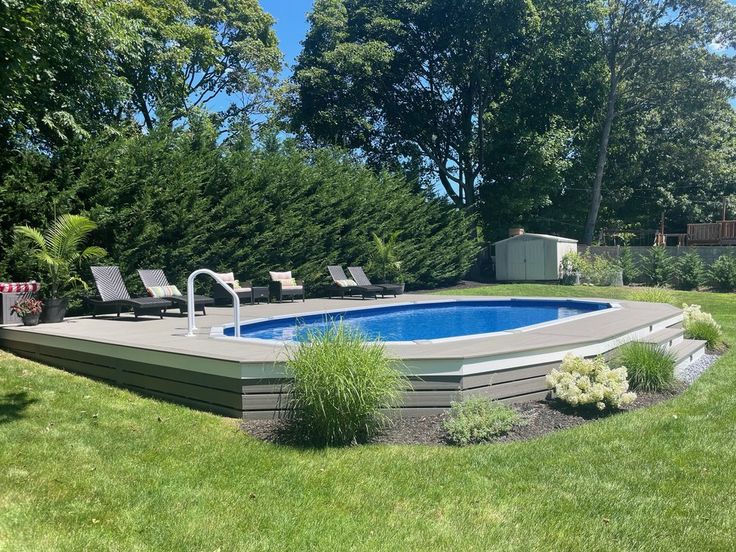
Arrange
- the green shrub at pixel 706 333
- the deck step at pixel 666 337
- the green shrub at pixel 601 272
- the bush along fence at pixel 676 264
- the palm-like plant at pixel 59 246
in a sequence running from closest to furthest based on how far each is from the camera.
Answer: the deck step at pixel 666 337 → the palm-like plant at pixel 59 246 → the green shrub at pixel 706 333 → the bush along fence at pixel 676 264 → the green shrub at pixel 601 272

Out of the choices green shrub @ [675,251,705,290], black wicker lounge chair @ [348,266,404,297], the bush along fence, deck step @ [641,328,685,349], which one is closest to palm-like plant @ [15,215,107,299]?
black wicker lounge chair @ [348,266,404,297]

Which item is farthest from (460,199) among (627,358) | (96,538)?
(96,538)

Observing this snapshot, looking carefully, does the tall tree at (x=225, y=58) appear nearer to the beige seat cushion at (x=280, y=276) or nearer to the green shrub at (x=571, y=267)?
the beige seat cushion at (x=280, y=276)

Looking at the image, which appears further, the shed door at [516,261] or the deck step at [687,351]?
the shed door at [516,261]

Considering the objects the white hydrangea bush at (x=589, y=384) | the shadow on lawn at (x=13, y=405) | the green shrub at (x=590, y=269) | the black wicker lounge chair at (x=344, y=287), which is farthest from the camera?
the green shrub at (x=590, y=269)

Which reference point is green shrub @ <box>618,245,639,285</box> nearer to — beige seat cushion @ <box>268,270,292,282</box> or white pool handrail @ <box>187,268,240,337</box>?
beige seat cushion @ <box>268,270,292,282</box>

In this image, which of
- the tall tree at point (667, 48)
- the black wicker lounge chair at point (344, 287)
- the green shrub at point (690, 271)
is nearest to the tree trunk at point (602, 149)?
the tall tree at point (667, 48)

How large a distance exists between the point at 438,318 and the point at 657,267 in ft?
42.7

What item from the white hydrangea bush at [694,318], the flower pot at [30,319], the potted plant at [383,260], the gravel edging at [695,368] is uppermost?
the potted plant at [383,260]

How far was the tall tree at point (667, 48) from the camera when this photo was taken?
25312 mm

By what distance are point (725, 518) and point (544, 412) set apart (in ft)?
6.69

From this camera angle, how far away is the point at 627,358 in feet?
19.0

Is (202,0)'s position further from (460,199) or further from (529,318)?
(529,318)

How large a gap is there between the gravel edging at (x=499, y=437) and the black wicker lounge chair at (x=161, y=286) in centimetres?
558
